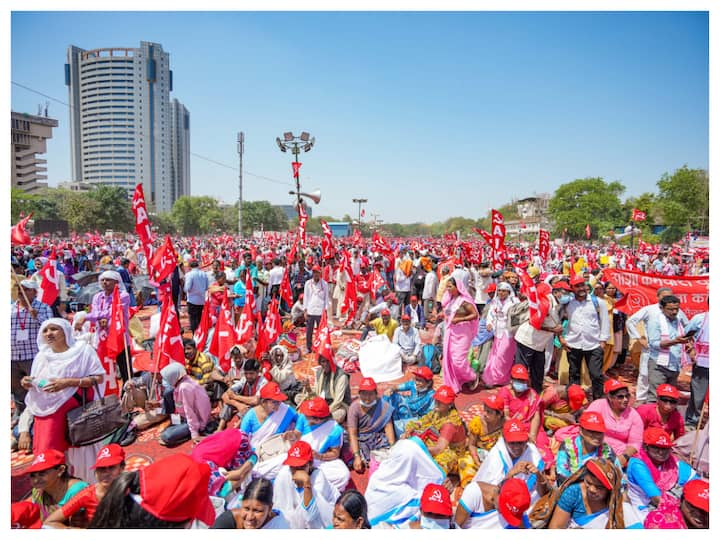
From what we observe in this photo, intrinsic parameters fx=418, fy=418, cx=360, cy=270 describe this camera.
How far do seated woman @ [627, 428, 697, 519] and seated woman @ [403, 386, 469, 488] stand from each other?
127cm

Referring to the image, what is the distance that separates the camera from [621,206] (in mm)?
58594

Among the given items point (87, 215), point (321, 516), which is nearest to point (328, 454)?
point (321, 516)

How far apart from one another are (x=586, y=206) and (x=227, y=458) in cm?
6271

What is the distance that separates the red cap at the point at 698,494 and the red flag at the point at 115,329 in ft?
16.3

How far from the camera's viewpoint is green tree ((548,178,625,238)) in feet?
181

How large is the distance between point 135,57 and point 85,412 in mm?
119438

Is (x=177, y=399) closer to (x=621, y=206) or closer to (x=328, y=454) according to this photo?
(x=328, y=454)

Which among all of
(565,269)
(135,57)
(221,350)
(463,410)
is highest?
(135,57)

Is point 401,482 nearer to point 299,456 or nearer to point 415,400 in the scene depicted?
point 299,456

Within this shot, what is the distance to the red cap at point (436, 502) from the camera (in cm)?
251

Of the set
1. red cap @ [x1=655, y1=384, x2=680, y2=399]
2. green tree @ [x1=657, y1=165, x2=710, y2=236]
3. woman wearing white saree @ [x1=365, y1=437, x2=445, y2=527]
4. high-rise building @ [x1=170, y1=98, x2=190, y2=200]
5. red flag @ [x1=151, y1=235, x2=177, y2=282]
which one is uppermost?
high-rise building @ [x1=170, y1=98, x2=190, y2=200]

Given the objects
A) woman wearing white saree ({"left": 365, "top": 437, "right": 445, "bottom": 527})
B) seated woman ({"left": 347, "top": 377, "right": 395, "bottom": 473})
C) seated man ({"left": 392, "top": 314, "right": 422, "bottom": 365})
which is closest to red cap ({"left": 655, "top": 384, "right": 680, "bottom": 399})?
woman wearing white saree ({"left": 365, "top": 437, "right": 445, "bottom": 527})

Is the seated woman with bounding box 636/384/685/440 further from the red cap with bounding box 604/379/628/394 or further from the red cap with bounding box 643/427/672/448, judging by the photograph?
the red cap with bounding box 643/427/672/448

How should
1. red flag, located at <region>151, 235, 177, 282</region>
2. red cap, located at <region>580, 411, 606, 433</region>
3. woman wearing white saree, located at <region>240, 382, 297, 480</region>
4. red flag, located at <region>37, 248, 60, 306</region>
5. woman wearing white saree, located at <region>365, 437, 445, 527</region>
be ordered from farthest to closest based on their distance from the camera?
red flag, located at <region>151, 235, 177, 282</region> → red flag, located at <region>37, 248, 60, 306</region> → woman wearing white saree, located at <region>240, 382, 297, 480</region> → woman wearing white saree, located at <region>365, 437, 445, 527</region> → red cap, located at <region>580, 411, 606, 433</region>
